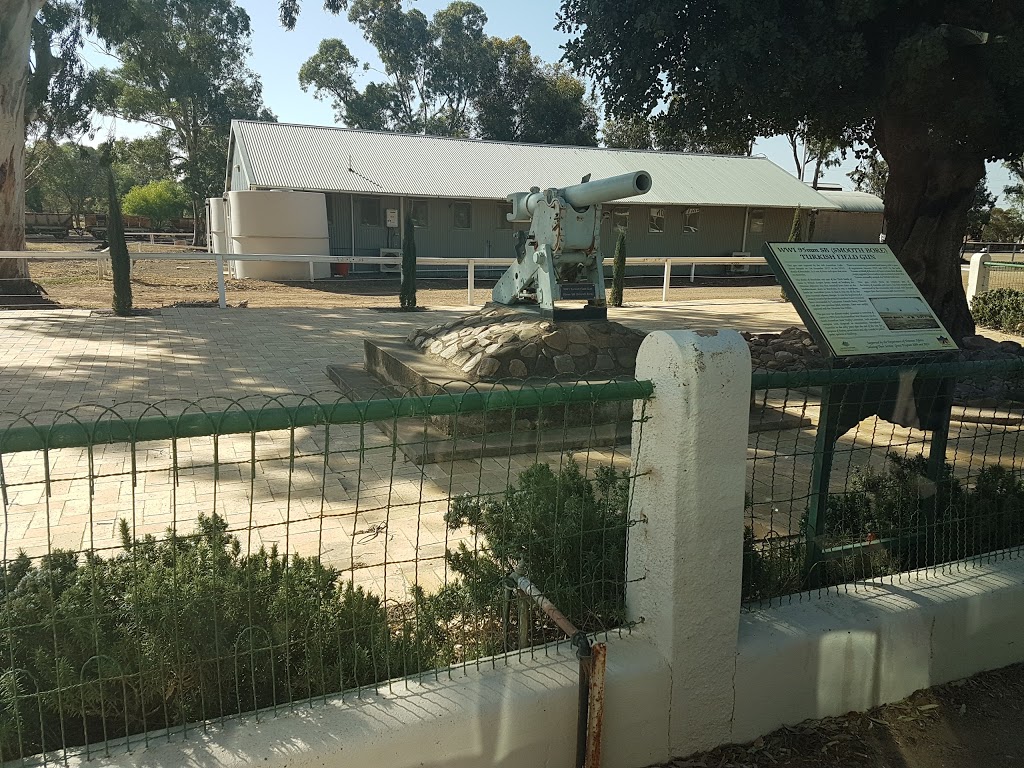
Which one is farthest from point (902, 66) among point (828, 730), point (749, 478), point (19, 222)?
point (19, 222)

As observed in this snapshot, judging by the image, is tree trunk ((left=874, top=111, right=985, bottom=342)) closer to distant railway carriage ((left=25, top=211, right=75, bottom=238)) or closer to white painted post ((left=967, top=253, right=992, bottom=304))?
white painted post ((left=967, top=253, right=992, bottom=304))

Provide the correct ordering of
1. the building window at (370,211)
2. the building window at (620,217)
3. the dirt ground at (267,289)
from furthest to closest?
the building window at (620,217) < the building window at (370,211) < the dirt ground at (267,289)

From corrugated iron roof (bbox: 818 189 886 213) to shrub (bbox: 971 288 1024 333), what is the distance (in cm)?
1825

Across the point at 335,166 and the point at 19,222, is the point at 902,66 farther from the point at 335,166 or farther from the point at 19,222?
the point at 335,166

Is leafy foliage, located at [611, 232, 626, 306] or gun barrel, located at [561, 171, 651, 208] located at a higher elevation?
gun barrel, located at [561, 171, 651, 208]

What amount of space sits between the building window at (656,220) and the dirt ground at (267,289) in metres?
2.48

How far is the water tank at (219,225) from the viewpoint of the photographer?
84.5 ft

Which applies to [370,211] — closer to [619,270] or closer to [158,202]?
[619,270]

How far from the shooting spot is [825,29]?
7.97 metres

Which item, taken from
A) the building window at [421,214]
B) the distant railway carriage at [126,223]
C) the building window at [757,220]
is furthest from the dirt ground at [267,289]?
the distant railway carriage at [126,223]

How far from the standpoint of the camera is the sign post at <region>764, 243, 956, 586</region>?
11.2ft

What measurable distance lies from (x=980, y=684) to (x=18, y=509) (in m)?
5.28

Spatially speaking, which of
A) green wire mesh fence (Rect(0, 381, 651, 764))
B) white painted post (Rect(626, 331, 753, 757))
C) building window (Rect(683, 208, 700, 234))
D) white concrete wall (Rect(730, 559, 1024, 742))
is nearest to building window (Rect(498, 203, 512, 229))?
building window (Rect(683, 208, 700, 234))

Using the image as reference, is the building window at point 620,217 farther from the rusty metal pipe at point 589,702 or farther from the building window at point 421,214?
the rusty metal pipe at point 589,702
